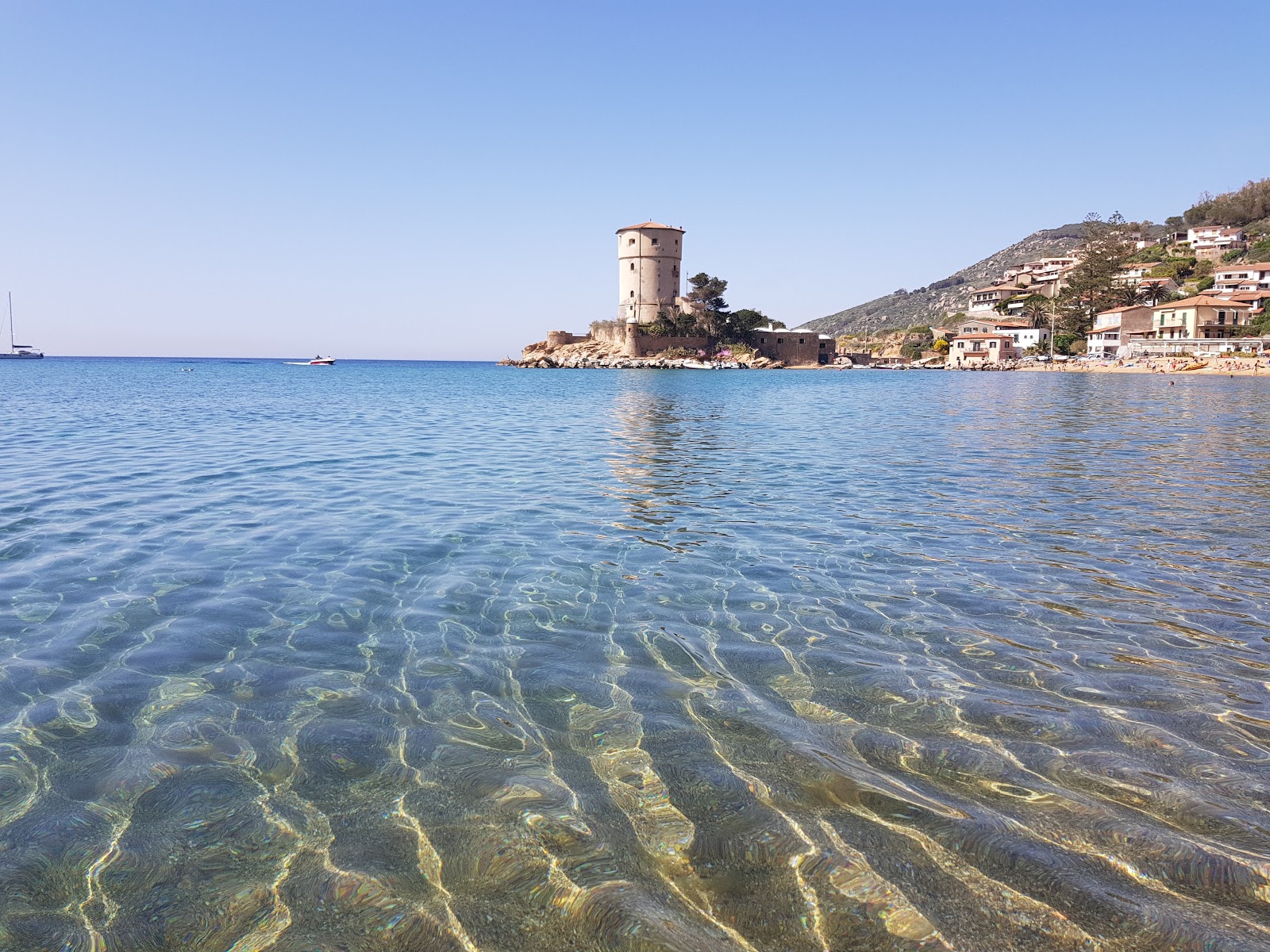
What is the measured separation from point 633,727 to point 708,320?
9011 centimetres

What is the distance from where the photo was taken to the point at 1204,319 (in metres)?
60.6

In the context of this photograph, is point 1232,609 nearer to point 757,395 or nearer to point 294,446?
point 294,446

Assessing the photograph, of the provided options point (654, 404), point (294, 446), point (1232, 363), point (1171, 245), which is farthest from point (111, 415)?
point (1171, 245)

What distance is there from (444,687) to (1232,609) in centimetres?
549

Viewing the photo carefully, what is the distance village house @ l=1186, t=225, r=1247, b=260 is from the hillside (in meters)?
51.2

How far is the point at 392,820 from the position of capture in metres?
2.85

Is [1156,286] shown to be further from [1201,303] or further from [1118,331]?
[1201,303]

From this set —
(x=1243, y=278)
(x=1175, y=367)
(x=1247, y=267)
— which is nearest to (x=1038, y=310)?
(x=1243, y=278)

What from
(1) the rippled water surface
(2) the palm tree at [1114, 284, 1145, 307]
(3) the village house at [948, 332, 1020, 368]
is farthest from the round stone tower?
(1) the rippled water surface

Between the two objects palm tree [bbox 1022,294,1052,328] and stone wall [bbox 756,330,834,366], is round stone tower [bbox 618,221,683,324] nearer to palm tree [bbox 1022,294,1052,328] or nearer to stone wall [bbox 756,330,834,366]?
stone wall [bbox 756,330,834,366]

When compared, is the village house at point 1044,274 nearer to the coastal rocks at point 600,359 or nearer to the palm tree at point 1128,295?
the palm tree at point 1128,295

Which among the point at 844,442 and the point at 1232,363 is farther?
the point at 1232,363

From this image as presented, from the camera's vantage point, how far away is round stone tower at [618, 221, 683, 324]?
88250 mm

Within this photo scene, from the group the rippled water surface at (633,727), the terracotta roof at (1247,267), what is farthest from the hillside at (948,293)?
the rippled water surface at (633,727)
